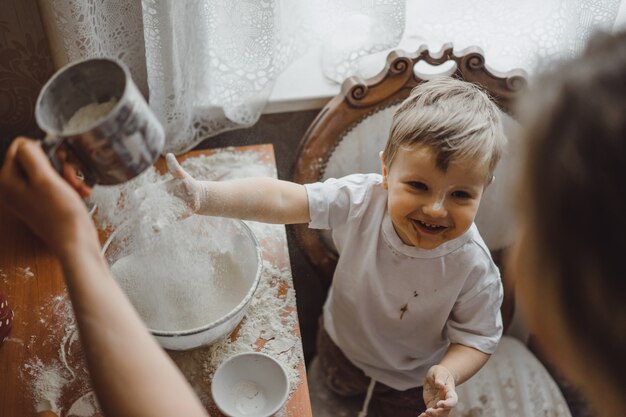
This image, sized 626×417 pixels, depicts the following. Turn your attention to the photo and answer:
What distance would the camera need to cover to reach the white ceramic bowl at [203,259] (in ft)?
2.91

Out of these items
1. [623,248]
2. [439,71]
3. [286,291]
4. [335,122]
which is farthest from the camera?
[439,71]

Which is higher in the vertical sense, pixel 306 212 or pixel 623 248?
pixel 623 248

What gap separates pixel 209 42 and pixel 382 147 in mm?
397

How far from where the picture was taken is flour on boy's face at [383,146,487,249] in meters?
0.94

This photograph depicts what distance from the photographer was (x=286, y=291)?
1.03 metres

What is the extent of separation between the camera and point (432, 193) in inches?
37.4

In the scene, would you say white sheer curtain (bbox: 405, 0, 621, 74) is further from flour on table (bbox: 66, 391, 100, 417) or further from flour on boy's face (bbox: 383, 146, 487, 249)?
flour on table (bbox: 66, 391, 100, 417)

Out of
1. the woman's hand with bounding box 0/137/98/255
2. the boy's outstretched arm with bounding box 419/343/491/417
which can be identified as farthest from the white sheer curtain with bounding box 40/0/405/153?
the boy's outstretched arm with bounding box 419/343/491/417

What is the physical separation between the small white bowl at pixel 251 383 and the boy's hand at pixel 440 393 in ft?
0.77

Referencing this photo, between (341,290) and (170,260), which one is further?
(341,290)

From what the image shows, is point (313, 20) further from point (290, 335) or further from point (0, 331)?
point (0, 331)

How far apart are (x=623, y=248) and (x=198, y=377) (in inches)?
24.9

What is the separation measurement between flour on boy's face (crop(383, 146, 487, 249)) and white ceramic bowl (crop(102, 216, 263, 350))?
0.82 feet

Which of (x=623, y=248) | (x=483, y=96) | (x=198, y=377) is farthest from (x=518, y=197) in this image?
(x=198, y=377)
